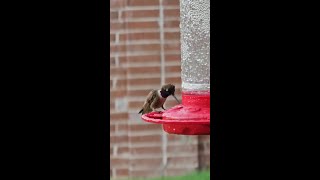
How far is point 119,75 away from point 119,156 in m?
0.37

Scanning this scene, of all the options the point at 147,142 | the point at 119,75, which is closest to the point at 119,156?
the point at 147,142

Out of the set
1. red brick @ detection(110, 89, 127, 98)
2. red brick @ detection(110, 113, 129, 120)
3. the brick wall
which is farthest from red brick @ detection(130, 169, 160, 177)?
red brick @ detection(110, 89, 127, 98)

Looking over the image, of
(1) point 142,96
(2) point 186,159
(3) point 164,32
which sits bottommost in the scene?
(2) point 186,159

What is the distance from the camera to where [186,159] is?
297 cm

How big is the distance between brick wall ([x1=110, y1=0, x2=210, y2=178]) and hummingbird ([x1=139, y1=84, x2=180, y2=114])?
31 cm

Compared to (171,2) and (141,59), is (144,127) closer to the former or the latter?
(141,59)

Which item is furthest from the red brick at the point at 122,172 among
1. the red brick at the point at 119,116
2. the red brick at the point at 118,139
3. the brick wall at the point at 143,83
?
the red brick at the point at 119,116

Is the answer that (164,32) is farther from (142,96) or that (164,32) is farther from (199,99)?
(199,99)

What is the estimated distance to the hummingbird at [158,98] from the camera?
2502 mm

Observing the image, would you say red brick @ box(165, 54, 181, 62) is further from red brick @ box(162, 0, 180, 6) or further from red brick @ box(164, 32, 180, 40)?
red brick @ box(162, 0, 180, 6)

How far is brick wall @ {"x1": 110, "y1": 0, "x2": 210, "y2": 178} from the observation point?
2.92 metres

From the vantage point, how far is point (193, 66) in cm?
237

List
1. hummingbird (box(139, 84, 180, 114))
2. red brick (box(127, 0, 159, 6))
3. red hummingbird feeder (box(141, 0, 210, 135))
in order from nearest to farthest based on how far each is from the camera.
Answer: red hummingbird feeder (box(141, 0, 210, 135)) < hummingbird (box(139, 84, 180, 114)) < red brick (box(127, 0, 159, 6))

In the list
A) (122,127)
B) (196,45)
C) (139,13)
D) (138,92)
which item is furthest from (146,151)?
(196,45)
